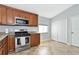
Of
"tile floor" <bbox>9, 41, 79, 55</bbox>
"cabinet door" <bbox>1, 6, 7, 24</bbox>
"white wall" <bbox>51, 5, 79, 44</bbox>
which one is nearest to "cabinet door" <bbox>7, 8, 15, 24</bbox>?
"cabinet door" <bbox>1, 6, 7, 24</bbox>

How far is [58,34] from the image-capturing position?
5.16m

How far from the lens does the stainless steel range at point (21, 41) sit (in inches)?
165

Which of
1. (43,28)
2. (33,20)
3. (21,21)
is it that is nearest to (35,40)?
(43,28)

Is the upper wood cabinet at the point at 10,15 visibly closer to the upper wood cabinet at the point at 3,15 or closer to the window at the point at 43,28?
the upper wood cabinet at the point at 3,15

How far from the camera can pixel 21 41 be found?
14.6 feet

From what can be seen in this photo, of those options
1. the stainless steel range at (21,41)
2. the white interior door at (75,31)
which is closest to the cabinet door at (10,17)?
the stainless steel range at (21,41)

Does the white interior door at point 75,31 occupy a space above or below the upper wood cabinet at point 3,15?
below

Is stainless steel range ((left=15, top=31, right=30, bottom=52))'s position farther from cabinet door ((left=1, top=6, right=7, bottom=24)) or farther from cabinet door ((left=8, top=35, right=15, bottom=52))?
cabinet door ((left=1, top=6, right=7, bottom=24))

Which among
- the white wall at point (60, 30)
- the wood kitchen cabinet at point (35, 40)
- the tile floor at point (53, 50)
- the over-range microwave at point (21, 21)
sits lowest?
the tile floor at point (53, 50)

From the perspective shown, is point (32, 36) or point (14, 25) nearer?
point (14, 25)

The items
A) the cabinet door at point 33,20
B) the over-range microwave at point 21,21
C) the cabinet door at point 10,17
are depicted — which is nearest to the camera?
the cabinet door at point 10,17
